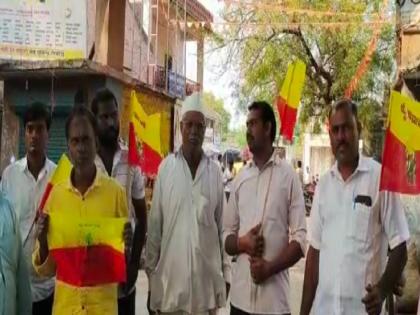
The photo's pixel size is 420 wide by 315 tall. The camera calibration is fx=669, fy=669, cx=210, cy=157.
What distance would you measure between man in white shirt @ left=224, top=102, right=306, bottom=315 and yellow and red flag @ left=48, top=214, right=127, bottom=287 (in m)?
0.83

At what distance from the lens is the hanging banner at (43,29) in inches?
445

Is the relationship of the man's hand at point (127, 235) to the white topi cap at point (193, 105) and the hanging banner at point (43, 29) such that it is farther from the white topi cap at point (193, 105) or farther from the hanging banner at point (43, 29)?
the hanging banner at point (43, 29)

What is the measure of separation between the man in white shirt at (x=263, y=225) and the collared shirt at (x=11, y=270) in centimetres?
119

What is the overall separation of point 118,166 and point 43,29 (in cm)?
818

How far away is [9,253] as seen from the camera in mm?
2926

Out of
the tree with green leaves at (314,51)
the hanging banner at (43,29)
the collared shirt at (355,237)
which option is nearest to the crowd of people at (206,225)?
the collared shirt at (355,237)

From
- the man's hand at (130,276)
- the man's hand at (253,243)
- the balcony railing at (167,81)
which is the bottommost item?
the man's hand at (130,276)

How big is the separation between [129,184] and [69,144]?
→ 0.75 m

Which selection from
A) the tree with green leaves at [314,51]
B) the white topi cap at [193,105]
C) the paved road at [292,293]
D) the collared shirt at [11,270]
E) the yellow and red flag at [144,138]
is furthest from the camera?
the tree with green leaves at [314,51]

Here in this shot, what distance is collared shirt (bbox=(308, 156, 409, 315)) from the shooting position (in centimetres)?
312

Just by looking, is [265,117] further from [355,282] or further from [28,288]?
[28,288]

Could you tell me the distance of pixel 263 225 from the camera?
3.69 m

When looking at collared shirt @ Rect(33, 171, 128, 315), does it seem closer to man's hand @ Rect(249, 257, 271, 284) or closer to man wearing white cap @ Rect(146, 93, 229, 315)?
man wearing white cap @ Rect(146, 93, 229, 315)

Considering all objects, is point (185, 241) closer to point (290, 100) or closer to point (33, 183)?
point (33, 183)
